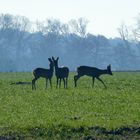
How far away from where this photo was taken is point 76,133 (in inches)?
630

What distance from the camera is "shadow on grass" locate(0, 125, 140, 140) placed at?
15.6 metres

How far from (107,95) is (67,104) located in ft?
14.3

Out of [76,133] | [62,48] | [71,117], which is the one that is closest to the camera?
[76,133]

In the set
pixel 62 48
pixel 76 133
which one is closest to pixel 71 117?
pixel 76 133

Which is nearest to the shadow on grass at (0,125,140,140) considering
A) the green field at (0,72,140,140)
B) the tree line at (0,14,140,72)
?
the green field at (0,72,140,140)

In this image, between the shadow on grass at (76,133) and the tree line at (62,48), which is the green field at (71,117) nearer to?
the shadow on grass at (76,133)

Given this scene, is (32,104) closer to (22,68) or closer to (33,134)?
(33,134)

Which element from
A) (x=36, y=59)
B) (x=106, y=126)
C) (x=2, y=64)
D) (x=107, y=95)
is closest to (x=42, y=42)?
(x=36, y=59)

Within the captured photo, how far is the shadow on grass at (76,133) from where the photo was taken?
1556cm

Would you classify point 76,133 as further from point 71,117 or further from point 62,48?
point 62,48

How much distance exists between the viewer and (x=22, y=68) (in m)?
147

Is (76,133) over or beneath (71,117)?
beneath

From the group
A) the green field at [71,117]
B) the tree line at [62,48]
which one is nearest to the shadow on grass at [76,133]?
the green field at [71,117]

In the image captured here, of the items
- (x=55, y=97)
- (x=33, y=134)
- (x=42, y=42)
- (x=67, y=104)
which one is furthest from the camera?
(x=42, y=42)
